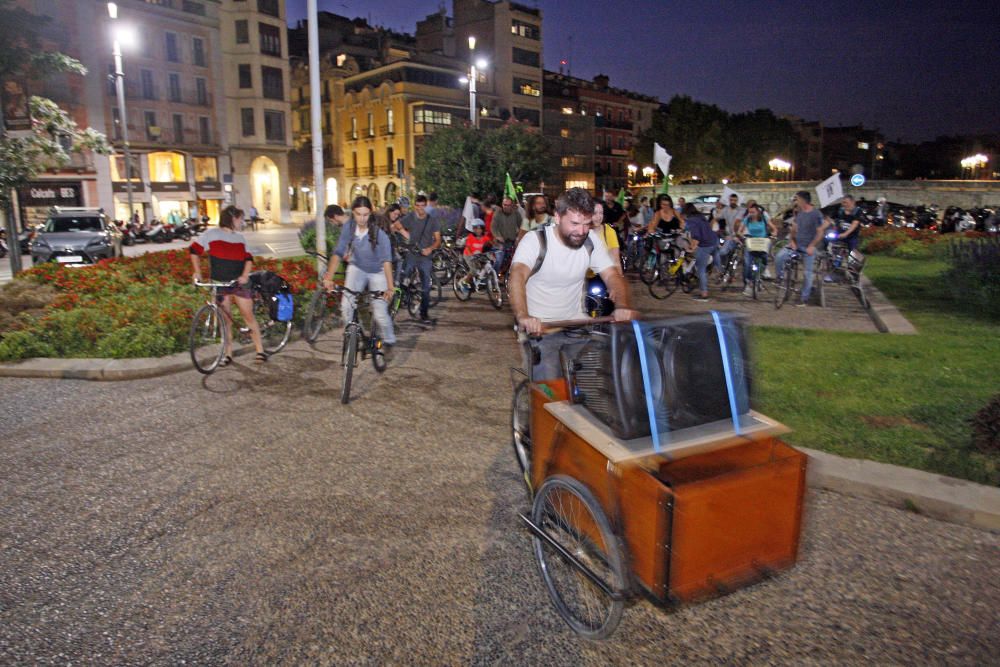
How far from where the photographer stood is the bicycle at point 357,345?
719 cm

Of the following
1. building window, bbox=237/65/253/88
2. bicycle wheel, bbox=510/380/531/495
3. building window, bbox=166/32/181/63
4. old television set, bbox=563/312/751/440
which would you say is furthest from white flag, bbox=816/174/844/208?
building window, bbox=237/65/253/88

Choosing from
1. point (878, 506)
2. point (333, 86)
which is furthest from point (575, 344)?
point (333, 86)

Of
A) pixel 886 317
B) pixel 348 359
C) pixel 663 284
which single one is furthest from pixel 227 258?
pixel 886 317

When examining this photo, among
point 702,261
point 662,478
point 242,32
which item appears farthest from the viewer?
point 242,32

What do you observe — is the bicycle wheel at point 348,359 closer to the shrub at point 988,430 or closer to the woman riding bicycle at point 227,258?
the woman riding bicycle at point 227,258

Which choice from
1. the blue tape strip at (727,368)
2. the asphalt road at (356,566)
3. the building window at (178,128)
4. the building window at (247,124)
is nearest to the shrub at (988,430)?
the asphalt road at (356,566)

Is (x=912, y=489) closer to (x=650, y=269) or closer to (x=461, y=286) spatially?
(x=461, y=286)

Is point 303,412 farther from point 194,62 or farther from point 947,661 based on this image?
point 194,62

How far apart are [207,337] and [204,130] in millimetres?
54869

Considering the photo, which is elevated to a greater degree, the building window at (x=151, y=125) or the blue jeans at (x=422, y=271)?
the building window at (x=151, y=125)

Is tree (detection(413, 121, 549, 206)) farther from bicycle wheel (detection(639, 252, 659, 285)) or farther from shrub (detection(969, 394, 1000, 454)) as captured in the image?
shrub (detection(969, 394, 1000, 454))

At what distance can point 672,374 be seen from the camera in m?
3.16

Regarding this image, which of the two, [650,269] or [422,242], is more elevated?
[422,242]

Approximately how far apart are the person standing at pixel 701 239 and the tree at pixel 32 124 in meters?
12.6
